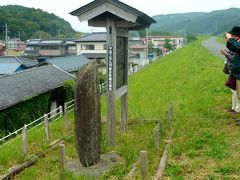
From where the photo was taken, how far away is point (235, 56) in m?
8.62

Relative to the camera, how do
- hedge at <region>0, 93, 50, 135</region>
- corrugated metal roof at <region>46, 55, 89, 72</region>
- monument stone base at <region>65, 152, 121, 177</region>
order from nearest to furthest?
monument stone base at <region>65, 152, 121, 177</region>, hedge at <region>0, 93, 50, 135</region>, corrugated metal roof at <region>46, 55, 89, 72</region>

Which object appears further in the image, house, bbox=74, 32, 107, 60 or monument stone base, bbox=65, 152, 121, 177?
house, bbox=74, 32, 107, 60

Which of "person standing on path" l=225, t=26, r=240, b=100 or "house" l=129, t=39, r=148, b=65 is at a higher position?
"person standing on path" l=225, t=26, r=240, b=100

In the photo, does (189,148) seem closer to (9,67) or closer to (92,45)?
(9,67)

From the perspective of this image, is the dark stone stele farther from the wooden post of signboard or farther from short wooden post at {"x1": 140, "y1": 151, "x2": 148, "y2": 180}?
short wooden post at {"x1": 140, "y1": 151, "x2": 148, "y2": 180}

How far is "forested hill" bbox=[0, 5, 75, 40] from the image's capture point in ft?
318

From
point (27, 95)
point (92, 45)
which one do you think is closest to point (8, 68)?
point (27, 95)

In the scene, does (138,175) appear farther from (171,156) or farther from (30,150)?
(30,150)

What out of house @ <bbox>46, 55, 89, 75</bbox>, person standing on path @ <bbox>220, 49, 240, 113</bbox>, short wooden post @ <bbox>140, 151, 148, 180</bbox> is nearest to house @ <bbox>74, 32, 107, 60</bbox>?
house @ <bbox>46, 55, 89, 75</bbox>

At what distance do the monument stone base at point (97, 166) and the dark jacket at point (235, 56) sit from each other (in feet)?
11.0

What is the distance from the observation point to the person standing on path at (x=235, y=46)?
316 inches

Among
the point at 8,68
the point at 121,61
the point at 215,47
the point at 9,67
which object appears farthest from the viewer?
the point at 215,47

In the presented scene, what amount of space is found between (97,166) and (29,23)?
10055cm

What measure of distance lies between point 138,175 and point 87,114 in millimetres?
1671
